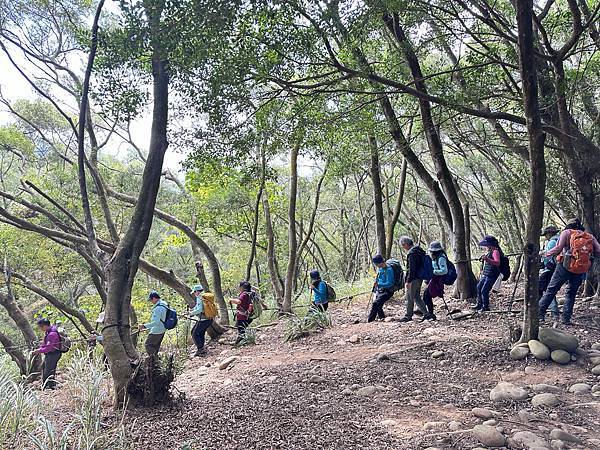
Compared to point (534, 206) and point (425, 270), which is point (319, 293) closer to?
point (425, 270)

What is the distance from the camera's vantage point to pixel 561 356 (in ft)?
18.4

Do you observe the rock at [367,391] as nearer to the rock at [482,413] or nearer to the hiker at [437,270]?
the rock at [482,413]

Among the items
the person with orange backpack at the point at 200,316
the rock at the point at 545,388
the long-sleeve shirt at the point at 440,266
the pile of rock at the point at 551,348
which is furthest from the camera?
the person with orange backpack at the point at 200,316

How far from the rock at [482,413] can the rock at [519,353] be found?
158cm

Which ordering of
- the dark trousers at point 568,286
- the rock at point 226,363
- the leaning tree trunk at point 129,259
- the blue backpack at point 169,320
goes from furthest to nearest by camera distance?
the rock at point 226,363
the blue backpack at point 169,320
the dark trousers at point 568,286
the leaning tree trunk at point 129,259

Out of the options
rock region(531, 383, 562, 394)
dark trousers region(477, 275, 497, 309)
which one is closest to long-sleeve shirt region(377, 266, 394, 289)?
dark trousers region(477, 275, 497, 309)

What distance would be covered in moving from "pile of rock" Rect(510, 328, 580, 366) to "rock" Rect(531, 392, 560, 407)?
38.5 inches

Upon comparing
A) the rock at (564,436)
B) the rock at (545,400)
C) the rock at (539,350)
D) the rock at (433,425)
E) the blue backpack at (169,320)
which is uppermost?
the blue backpack at (169,320)

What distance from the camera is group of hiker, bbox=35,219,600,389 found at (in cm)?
676

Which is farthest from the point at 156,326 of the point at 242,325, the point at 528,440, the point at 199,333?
the point at 528,440

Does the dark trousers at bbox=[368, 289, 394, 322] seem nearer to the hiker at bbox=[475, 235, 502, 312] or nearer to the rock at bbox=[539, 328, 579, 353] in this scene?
the hiker at bbox=[475, 235, 502, 312]

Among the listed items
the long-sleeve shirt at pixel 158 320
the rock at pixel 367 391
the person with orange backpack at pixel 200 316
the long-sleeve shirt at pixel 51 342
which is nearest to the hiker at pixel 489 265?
the rock at pixel 367 391

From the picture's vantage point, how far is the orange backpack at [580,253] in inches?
259

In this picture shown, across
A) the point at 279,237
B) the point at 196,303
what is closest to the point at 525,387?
the point at 196,303
